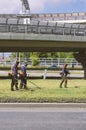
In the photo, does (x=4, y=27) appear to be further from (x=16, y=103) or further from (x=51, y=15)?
(x=51, y=15)

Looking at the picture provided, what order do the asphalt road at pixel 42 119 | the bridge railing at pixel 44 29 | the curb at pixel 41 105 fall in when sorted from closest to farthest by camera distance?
the asphalt road at pixel 42 119 → the curb at pixel 41 105 → the bridge railing at pixel 44 29

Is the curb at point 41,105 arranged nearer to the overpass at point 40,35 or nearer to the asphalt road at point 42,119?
the asphalt road at point 42,119

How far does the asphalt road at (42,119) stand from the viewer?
11836 millimetres

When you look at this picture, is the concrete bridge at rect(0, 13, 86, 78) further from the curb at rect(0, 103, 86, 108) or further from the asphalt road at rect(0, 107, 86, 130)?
the asphalt road at rect(0, 107, 86, 130)

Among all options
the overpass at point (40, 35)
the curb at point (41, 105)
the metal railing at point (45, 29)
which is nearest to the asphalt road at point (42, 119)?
the curb at point (41, 105)

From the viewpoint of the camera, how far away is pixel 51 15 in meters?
135

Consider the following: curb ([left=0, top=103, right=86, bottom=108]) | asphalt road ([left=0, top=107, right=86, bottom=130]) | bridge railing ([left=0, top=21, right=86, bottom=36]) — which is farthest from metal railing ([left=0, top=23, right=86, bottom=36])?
asphalt road ([left=0, top=107, right=86, bottom=130])

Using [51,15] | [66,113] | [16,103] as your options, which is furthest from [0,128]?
[51,15]

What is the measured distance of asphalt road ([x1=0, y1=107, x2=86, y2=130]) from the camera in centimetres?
1184

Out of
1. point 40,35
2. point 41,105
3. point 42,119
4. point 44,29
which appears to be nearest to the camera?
point 42,119

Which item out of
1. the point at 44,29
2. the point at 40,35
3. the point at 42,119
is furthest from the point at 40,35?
the point at 42,119

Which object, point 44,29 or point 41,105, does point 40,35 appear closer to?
point 44,29

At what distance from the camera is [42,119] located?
13.7 m

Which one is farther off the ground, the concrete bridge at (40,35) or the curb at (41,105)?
the concrete bridge at (40,35)
